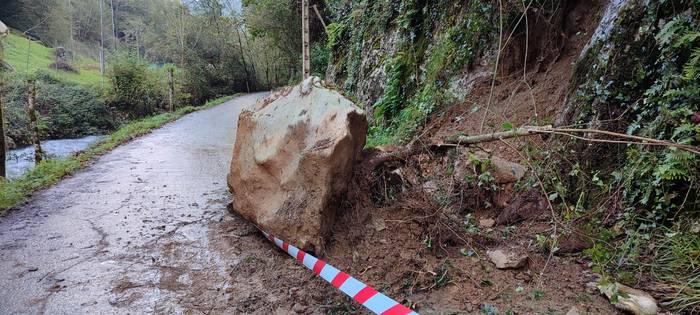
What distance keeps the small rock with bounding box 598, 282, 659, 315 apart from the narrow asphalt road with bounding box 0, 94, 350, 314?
2144mm

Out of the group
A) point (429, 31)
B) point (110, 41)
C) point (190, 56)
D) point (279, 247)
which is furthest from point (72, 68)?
point (279, 247)

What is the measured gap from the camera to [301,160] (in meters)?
3.63

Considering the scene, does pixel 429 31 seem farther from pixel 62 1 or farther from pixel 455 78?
pixel 62 1

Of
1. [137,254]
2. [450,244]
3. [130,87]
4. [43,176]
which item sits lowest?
[137,254]

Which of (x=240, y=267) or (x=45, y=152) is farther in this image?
(x=45, y=152)

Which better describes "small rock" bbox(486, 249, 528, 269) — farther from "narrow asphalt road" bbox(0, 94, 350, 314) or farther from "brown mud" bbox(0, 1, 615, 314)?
"narrow asphalt road" bbox(0, 94, 350, 314)

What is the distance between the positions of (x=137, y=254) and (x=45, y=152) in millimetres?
10758

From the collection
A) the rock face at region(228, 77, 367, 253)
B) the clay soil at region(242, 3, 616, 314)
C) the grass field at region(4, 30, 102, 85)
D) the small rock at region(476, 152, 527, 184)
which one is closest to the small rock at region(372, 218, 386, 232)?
the clay soil at region(242, 3, 616, 314)

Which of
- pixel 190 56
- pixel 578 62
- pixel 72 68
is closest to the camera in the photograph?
pixel 578 62

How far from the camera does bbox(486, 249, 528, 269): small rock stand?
295 centimetres

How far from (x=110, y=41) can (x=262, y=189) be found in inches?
1893

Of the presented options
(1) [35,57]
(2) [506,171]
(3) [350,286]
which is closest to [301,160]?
(3) [350,286]

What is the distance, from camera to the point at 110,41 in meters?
42.2

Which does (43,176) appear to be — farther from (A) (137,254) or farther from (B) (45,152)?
(B) (45,152)
